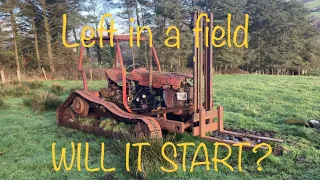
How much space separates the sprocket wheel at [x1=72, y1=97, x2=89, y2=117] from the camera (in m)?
6.23

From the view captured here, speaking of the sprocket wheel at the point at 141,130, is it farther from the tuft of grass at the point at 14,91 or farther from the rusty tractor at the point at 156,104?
the tuft of grass at the point at 14,91

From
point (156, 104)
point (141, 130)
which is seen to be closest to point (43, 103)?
point (156, 104)

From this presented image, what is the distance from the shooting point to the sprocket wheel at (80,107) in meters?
6.23

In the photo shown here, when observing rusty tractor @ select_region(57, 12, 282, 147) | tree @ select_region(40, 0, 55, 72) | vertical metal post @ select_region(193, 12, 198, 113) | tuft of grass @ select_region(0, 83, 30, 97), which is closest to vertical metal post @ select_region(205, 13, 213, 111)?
rusty tractor @ select_region(57, 12, 282, 147)

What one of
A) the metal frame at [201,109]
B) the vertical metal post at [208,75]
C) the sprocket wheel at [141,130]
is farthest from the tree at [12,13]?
the vertical metal post at [208,75]

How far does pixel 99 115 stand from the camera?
6164 mm

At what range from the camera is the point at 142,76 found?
5836 millimetres

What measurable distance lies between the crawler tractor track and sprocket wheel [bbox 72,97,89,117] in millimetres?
24

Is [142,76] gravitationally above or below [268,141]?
above

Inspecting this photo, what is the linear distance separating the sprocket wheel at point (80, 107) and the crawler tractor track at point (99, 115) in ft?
0.08

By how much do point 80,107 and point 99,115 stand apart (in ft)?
1.60

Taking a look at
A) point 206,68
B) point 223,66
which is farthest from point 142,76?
point 223,66

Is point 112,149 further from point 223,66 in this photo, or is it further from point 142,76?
point 223,66

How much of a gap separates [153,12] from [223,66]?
9.18m
